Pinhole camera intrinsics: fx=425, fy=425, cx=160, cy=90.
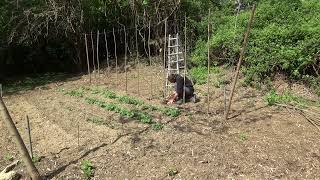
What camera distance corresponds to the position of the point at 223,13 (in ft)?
41.3

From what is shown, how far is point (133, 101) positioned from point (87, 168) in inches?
118

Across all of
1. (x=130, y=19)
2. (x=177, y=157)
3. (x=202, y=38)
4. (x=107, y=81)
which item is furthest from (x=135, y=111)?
(x=130, y=19)

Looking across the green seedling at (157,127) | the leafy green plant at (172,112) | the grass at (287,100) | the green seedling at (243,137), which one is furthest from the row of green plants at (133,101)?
the grass at (287,100)

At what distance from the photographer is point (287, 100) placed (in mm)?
8523

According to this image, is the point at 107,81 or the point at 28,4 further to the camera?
the point at 28,4

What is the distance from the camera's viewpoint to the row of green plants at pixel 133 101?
7.74m

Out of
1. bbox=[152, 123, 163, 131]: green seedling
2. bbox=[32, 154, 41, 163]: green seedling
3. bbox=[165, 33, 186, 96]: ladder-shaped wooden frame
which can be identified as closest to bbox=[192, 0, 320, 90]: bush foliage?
bbox=[165, 33, 186, 96]: ladder-shaped wooden frame

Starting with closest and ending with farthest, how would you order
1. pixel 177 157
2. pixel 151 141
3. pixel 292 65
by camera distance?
pixel 177 157 → pixel 151 141 → pixel 292 65

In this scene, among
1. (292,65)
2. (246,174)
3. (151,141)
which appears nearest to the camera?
(246,174)

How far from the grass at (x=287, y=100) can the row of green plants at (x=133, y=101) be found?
1.97 m

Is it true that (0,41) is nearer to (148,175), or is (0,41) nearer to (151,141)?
(151,141)

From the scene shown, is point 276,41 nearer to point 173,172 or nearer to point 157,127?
point 157,127

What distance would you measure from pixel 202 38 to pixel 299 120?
5609 mm

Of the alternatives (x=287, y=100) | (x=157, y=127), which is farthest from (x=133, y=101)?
(x=287, y=100)
